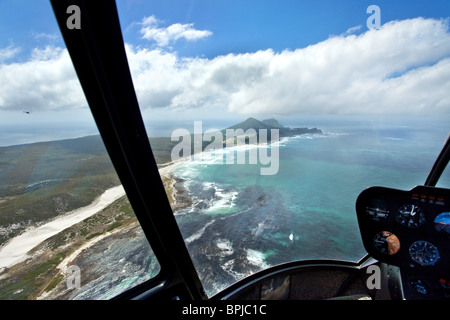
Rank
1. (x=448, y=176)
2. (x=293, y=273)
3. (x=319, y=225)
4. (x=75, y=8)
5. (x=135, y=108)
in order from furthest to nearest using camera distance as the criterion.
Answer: (x=319, y=225)
(x=293, y=273)
(x=448, y=176)
(x=135, y=108)
(x=75, y=8)

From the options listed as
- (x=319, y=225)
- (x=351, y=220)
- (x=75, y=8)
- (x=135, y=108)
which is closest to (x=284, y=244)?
(x=319, y=225)

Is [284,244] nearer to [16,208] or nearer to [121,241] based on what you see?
[121,241]

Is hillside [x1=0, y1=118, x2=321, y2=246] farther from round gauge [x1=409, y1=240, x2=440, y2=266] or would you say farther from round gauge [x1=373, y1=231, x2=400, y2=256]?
round gauge [x1=409, y1=240, x2=440, y2=266]

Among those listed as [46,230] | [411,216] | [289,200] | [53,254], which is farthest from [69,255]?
[289,200]

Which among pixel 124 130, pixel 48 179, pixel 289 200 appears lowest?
pixel 289 200

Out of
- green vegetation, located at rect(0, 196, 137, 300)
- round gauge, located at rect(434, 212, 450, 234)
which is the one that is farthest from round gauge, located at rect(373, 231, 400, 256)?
green vegetation, located at rect(0, 196, 137, 300)

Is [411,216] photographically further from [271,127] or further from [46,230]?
[271,127]
